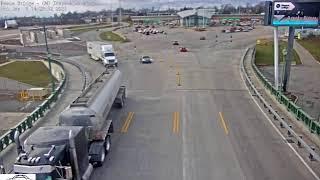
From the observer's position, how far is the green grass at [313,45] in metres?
66.1

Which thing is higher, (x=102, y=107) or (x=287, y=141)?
(x=102, y=107)

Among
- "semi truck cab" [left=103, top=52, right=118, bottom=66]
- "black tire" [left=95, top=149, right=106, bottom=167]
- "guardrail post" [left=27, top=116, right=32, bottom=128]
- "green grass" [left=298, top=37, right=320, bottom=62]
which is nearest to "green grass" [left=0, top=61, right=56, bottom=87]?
"semi truck cab" [left=103, top=52, right=118, bottom=66]

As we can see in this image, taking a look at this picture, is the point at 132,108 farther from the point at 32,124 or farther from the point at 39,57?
the point at 39,57

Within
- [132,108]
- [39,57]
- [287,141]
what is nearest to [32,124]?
[132,108]

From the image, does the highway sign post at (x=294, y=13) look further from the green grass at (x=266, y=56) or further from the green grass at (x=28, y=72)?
the green grass at (x=28, y=72)

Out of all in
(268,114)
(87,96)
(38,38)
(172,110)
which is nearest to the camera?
(87,96)

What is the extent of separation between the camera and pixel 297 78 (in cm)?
4538

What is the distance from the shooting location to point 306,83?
42.5 m

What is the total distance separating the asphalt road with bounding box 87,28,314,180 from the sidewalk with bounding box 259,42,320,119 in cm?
535

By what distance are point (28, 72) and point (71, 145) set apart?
47788 mm

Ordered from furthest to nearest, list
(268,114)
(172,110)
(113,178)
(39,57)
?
(39,57), (172,110), (268,114), (113,178)

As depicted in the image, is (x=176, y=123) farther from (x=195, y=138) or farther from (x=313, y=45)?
(x=313, y=45)

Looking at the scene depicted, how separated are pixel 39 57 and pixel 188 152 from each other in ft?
195

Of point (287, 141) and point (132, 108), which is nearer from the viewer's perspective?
point (287, 141)
